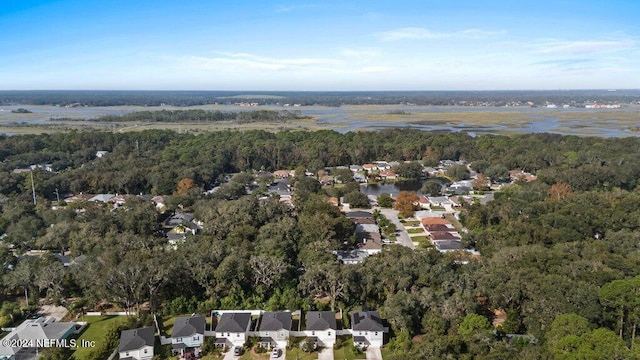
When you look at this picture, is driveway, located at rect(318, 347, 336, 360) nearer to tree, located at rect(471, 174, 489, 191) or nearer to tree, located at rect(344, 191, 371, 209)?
tree, located at rect(344, 191, 371, 209)

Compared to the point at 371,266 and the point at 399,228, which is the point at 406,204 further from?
the point at 371,266

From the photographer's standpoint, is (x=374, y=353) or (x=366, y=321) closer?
(x=374, y=353)

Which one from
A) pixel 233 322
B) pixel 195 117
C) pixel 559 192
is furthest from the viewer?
pixel 195 117

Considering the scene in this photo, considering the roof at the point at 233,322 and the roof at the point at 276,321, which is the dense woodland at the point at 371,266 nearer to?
the roof at the point at 276,321

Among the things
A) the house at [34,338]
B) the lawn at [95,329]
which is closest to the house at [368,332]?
the lawn at [95,329]

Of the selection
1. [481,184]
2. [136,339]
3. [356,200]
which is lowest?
[136,339]

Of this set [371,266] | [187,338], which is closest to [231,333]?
[187,338]

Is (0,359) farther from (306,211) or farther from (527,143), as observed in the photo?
(527,143)
